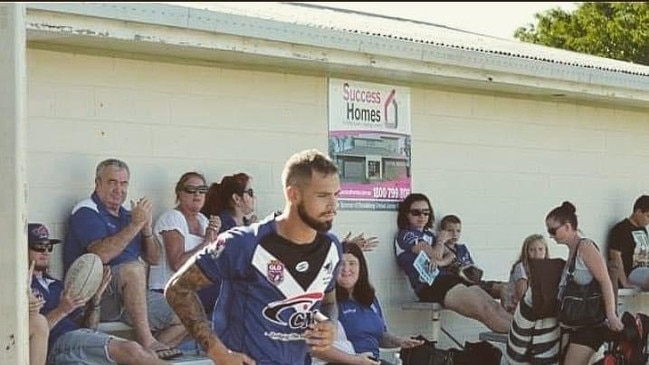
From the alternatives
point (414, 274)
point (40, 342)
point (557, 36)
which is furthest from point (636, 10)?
point (40, 342)

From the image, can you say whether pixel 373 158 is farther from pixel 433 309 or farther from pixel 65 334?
pixel 65 334

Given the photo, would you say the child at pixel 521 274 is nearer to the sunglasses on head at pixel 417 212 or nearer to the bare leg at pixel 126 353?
the sunglasses on head at pixel 417 212

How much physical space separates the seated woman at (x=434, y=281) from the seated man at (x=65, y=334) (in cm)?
294

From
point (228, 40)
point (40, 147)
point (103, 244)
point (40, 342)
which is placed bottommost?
point (40, 342)

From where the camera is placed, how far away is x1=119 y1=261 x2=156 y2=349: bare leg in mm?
7379

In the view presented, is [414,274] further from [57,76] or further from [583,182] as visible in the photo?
[57,76]

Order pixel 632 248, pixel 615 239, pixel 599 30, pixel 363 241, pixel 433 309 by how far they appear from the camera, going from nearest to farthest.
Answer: pixel 363 241 < pixel 433 309 < pixel 632 248 < pixel 615 239 < pixel 599 30

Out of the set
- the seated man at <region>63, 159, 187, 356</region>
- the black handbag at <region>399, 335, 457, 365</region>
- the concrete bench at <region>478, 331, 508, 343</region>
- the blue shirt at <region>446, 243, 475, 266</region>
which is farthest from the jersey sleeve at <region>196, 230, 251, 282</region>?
the blue shirt at <region>446, 243, 475, 266</region>

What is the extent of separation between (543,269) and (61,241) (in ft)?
11.9

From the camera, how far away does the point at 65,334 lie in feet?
23.2

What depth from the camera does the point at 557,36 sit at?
29.4m

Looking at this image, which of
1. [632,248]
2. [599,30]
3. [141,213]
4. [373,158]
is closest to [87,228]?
[141,213]

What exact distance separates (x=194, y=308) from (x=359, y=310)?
126 inches

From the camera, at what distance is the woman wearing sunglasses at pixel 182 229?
790 centimetres
